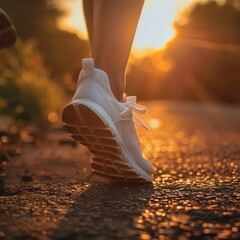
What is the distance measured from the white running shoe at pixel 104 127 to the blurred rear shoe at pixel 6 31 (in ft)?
2.21

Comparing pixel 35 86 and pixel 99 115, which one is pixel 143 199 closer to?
pixel 99 115

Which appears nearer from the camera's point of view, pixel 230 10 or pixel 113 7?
pixel 113 7

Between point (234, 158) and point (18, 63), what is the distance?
4318 millimetres

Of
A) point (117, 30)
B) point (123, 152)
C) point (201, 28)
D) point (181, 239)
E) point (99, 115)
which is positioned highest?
point (201, 28)

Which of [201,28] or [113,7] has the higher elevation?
[201,28]

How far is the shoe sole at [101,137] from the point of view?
1.71 m

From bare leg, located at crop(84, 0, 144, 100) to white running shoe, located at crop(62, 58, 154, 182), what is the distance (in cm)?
9

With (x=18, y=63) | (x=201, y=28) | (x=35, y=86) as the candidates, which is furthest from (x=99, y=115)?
(x=201, y=28)

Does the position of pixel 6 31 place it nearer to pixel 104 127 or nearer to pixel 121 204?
pixel 104 127

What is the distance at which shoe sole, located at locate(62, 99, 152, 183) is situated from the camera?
171cm

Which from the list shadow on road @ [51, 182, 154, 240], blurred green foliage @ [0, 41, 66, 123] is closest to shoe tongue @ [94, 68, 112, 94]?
shadow on road @ [51, 182, 154, 240]

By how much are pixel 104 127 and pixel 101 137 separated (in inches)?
1.9

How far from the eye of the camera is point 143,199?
62.4 inches

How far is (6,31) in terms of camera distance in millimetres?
2387
